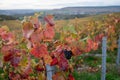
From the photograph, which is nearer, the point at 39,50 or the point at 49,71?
the point at 39,50

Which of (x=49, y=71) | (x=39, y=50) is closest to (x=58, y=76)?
(x=49, y=71)

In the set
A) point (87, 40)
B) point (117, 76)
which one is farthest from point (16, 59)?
point (117, 76)

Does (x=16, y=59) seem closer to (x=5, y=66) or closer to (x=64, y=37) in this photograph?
(x=64, y=37)

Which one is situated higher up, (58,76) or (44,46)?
(44,46)

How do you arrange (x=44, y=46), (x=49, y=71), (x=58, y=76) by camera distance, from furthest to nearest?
(x=58, y=76)
(x=49, y=71)
(x=44, y=46)

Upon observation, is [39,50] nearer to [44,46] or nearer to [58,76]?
[44,46]

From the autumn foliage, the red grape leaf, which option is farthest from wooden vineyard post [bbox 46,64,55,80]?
the red grape leaf

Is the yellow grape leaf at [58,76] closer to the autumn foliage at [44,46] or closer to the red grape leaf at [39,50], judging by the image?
the autumn foliage at [44,46]

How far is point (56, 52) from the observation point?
11.2 feet

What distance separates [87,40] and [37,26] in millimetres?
643

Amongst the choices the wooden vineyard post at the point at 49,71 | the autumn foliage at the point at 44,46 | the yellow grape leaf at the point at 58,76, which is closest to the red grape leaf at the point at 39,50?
the autumn foliage at the point at 44,46

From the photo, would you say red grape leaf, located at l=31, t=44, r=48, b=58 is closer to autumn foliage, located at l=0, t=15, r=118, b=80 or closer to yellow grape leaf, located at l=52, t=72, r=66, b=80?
autumn foliage, located at l=0, t=15, r=118, b=80

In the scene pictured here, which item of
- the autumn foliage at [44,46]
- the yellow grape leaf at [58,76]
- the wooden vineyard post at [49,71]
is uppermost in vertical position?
the autumn foliage at [44,46]

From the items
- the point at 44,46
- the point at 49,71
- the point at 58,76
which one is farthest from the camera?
the point at 58,76
